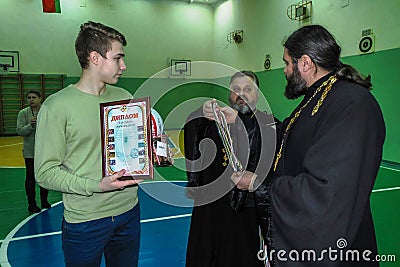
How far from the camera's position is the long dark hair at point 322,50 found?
56.7 inches

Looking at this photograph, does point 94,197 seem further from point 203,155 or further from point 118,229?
point 203,155

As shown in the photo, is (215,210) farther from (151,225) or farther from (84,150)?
(151,225)

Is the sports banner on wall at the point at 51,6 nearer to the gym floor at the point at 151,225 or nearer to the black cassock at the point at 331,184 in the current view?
the gym floor at the point at 151,225

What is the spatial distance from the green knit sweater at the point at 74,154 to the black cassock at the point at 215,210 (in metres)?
0.64

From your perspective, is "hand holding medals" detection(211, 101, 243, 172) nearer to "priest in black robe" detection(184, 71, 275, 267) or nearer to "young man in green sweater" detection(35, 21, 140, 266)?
"priest in black robe" detection(184, 71, 275, 267)

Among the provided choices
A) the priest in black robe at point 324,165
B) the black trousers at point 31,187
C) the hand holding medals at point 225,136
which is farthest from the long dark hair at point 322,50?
the black trousers at point 31,187

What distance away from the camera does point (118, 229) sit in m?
1.85

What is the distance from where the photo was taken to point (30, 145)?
4.75 m

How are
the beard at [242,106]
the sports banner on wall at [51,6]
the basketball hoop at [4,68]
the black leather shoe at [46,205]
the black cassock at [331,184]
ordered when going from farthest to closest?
the basketball hoop at [4,68], the sports banner on wall at [51,6], the black leather shoe at [46,205], the beard at [242,106], the black cassock at [331,184]

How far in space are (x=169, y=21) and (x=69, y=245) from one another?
15622 mm

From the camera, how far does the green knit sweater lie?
1.55m

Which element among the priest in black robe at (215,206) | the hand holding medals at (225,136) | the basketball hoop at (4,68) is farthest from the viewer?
→ the basketball hoop at (4,68)

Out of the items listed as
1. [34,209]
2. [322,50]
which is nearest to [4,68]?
[34,209]

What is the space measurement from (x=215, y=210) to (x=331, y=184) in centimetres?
117
